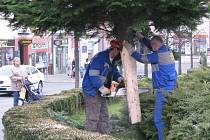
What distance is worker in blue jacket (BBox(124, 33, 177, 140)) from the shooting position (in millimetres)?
7371

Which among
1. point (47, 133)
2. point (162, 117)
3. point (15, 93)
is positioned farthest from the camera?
point (15, 93)

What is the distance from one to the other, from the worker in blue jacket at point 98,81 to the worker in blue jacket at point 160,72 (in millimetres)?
533

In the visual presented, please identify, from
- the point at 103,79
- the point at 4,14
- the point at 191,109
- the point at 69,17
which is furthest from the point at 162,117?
the point at 4,14

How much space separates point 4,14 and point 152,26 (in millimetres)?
2168

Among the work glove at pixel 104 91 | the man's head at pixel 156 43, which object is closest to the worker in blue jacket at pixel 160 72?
the man's head at pixel 156 43

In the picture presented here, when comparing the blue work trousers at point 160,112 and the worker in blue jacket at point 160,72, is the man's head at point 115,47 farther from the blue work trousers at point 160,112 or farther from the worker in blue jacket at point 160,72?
the blue work trousers at point 160,112

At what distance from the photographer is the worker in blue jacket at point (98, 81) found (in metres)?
8.03

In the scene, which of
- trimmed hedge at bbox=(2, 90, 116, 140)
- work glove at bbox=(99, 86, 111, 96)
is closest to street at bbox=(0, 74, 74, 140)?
trimmed hedge at bbox=(2, 90, 116, 140)

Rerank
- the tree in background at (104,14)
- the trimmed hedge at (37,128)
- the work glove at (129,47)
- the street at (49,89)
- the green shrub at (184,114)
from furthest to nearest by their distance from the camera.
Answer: the street at (49,89) < the work glove at (129,47) < the tree in background at (104,14) < the green shrub at (184,114) < the trimmed hedge at (37,128)

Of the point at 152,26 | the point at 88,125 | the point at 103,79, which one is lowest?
the point at 88,125

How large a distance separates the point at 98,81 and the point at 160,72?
3.31ft

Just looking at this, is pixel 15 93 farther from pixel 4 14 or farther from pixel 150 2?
pixel 150 2

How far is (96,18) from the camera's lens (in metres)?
7.54

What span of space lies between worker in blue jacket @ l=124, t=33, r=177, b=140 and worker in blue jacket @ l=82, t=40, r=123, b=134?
1.75 ft
